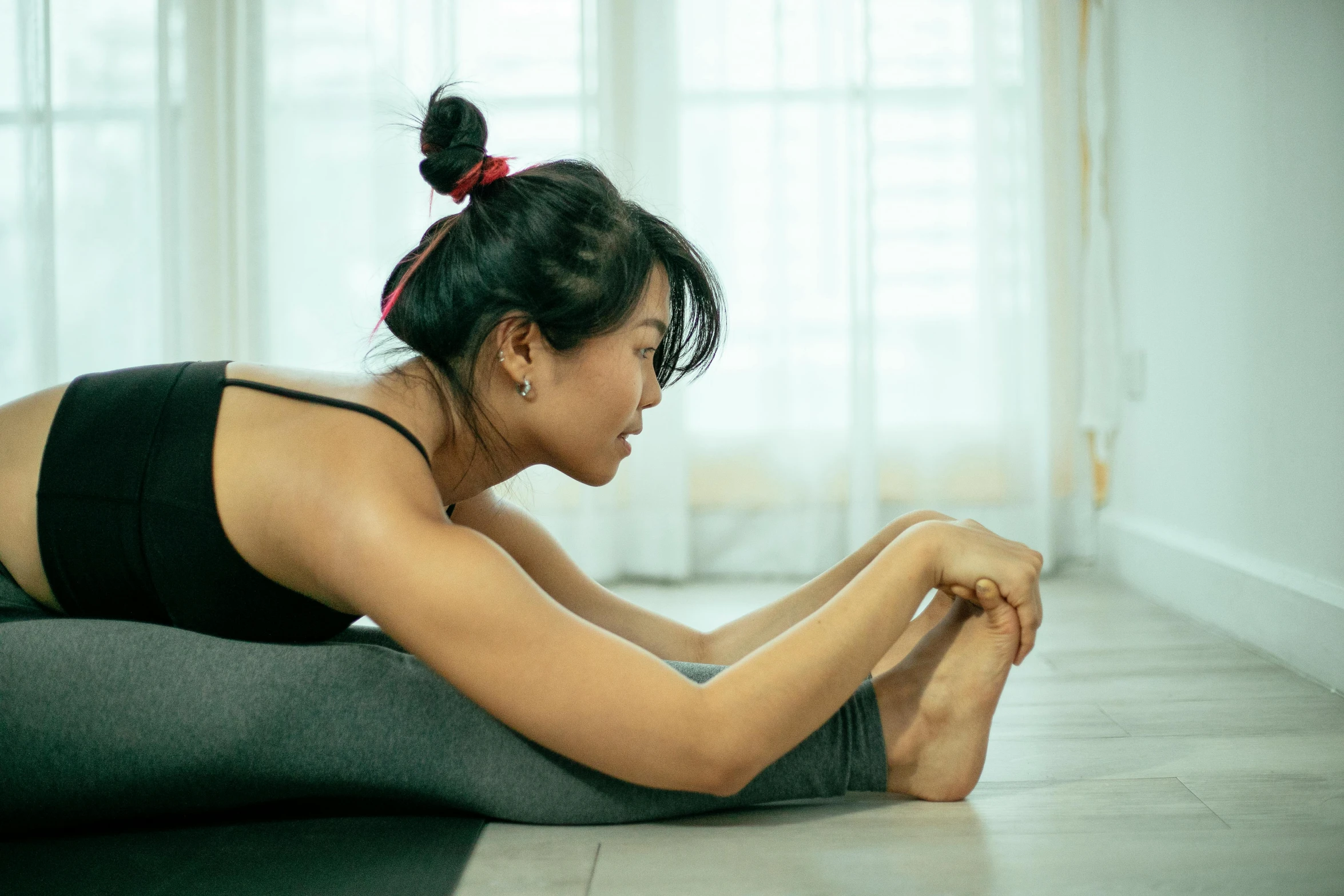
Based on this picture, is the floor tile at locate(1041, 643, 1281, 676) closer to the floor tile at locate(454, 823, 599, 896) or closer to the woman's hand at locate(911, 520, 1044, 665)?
the woman's hand at locate(911, 520, 1044, 665)

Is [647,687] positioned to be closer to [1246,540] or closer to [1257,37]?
[1246,540]

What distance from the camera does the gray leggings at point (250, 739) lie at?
1055 mm

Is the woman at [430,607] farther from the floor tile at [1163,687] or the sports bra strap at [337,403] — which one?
the floor tile at [1163,687]

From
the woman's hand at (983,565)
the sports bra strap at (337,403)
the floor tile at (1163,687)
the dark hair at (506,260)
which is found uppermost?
the dark hair at (506,260)

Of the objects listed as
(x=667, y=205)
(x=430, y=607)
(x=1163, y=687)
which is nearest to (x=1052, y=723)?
(x=1163, y=687)

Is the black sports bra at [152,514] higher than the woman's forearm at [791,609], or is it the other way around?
the black sports bra at [152,514]

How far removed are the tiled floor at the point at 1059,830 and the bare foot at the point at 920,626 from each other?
163mm

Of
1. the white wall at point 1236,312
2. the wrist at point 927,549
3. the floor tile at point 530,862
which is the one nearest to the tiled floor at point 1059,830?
the floor tile at point 530,862

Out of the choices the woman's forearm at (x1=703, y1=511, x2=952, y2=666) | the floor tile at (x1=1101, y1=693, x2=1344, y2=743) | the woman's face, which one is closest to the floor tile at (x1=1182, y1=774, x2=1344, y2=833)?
the floor tile at (x1=1101, y1=693, x2=1344, y2=743)

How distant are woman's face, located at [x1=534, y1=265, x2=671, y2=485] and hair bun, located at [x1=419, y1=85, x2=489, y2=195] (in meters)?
0.22

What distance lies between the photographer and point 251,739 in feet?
3.49

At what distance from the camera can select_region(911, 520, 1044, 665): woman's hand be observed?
109 cm

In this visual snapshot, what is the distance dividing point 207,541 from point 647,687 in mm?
447

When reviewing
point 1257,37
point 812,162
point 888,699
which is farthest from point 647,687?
point 812,162
